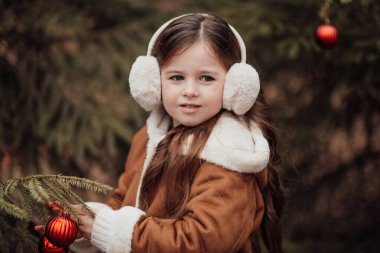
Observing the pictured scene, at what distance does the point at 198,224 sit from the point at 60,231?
0.61 metres

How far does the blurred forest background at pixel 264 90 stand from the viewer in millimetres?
3908

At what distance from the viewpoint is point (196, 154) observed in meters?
2.43

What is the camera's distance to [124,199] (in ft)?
9.13

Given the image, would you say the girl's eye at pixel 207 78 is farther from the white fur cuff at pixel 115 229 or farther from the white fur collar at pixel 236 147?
the white fur cuff at pixel 115 229

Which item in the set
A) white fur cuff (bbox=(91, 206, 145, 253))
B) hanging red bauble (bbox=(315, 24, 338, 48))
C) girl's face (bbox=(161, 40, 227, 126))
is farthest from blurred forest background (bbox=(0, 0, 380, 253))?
white fur cuff (bbox=(91, 206, 145, 253))

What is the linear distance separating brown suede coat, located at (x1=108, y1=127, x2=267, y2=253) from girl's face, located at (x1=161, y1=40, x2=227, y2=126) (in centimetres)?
27

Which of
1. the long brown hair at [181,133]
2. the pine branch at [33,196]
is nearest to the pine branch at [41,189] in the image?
the pine branch at [33,196]

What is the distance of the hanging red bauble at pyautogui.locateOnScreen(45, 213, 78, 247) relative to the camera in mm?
2129

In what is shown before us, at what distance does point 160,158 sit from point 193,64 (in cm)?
51

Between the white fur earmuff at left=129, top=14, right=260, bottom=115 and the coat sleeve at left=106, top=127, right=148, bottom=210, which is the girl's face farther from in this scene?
the coat sleeve at left=106, top=127, right=148, bottom=210

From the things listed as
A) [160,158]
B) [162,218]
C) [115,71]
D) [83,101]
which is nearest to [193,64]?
[160,158]

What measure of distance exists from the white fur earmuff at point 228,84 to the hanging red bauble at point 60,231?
76 centimetres

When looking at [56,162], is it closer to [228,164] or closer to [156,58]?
[156,58]

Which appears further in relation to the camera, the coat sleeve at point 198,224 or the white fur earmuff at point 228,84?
the white fur earmuff at point 228,84
